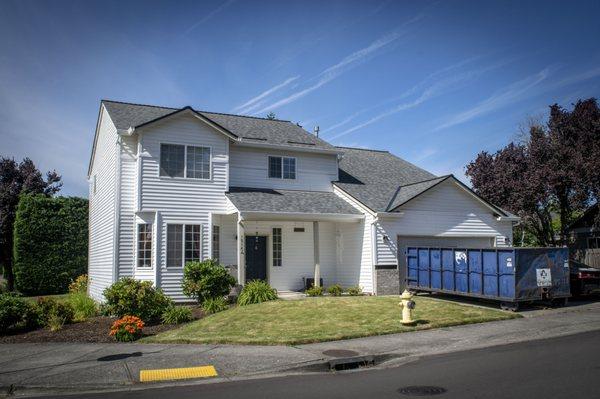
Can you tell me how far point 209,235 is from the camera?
18.0 metres

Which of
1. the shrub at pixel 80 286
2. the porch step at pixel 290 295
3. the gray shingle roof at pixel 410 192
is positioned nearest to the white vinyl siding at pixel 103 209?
the shrub at pixel 80 286

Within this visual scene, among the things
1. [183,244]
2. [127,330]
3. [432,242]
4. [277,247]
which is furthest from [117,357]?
[432,242]

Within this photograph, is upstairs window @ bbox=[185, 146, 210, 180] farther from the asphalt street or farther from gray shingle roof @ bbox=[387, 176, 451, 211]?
the asphalt street

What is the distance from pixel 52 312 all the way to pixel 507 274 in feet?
43.1

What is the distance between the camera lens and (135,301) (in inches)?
575

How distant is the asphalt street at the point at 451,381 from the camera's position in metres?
6.65

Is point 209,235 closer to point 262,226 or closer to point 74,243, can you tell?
point 262,226

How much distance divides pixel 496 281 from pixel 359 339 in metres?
5.97

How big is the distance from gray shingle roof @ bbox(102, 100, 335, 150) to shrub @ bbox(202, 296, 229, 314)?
6680 millimetres

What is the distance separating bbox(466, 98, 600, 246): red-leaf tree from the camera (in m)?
22.8

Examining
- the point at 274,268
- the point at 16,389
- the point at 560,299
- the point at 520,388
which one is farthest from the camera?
the point at 274,268

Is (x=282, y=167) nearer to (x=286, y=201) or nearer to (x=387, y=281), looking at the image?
(x=286, y=201)

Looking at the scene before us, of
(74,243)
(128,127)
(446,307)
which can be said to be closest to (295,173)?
(128,127)

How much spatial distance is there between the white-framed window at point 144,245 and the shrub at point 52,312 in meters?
3.39
